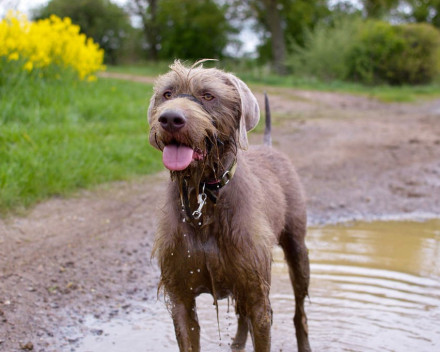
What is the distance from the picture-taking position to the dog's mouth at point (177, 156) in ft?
9.87

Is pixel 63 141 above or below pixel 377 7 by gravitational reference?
below

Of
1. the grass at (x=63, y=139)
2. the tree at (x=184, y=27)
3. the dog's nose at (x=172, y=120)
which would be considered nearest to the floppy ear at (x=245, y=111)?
the dog's nose at (x=172, y=120)

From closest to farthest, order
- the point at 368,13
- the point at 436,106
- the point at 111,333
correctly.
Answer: the point at 111,333 → the point at 436,106 → the point at 368,13

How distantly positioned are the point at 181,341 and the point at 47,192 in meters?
4.18

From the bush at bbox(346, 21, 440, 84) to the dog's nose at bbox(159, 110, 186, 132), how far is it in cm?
2249

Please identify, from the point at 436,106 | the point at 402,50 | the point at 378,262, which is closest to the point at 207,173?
the point at 378,262

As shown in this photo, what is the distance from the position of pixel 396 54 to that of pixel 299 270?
21.5 m

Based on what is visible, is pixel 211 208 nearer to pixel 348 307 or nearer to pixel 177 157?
pixel 177 157

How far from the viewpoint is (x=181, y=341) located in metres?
3.45

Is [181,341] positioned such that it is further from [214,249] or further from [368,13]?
[368,13]

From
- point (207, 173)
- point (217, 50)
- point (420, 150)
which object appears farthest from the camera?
point (217, 50)

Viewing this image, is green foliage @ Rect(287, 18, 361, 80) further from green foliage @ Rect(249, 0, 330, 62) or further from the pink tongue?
the pink tongue

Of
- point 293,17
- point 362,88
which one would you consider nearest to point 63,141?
point 362,88

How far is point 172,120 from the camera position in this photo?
2.94 meters
